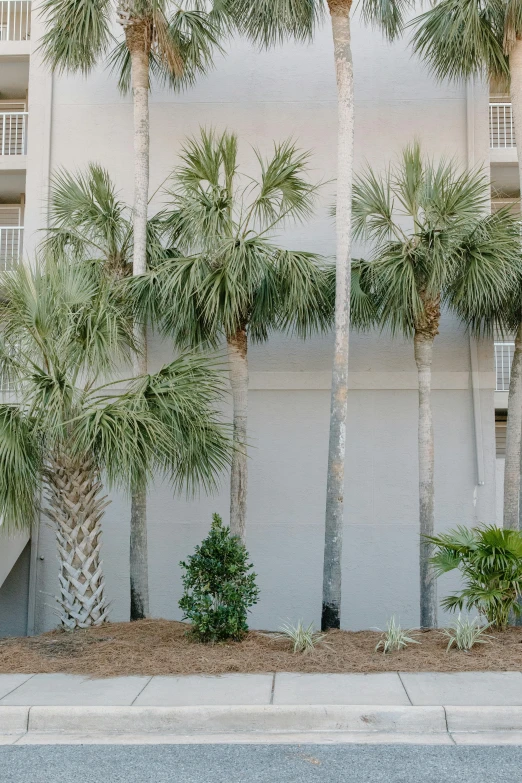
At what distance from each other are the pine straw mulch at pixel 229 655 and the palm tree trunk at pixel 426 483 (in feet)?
4.28

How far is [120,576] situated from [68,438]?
4130mm

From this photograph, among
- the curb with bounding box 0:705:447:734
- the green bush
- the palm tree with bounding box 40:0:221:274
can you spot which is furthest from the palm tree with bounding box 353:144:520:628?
the curb with bounding box 0:705:447:734

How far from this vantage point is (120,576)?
12.4 metres

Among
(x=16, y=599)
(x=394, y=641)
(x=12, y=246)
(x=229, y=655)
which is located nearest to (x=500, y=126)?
(x=12, y=246)

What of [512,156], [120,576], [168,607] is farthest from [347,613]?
[512,156]

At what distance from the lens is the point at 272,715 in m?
6.21

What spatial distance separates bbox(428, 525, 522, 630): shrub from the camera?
27.3ft

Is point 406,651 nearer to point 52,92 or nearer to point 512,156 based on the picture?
point 512,156

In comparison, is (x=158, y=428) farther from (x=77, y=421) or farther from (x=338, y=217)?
(x=338, y=217)

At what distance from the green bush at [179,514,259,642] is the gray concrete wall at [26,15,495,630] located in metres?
3.56

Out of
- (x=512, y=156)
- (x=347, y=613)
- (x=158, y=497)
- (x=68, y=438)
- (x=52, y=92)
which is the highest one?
(x=52, y=92)

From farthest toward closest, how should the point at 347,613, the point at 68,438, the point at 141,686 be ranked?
the point at 347,613
the point at 68,438
the point at 141,686

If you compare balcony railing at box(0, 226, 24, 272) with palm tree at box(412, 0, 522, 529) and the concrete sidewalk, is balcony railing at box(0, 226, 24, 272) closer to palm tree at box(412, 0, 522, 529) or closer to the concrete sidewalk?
palm tree at box(412, 0, 522, 529)

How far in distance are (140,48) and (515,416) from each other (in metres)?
7.53
